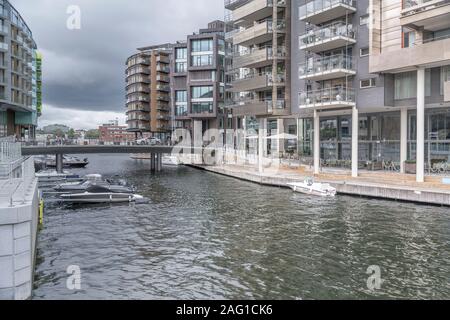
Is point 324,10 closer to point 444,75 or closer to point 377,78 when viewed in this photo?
point 377,78

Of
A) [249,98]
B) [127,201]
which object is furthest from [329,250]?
[249,98]

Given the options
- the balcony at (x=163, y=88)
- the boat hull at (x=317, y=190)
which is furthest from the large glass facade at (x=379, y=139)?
the balcony at (x=163, y=88)

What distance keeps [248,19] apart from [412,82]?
2491 centimetres

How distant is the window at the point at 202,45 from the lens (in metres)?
85.8

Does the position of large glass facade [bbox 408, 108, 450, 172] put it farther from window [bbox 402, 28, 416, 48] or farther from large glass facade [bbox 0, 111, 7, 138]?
large glass facade [bbox 0, 111, 7, 138]

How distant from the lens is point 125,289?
499 inches

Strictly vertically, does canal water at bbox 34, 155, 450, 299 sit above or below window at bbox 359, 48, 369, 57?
below

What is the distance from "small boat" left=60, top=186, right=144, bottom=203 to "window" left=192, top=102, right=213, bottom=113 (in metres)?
56.1

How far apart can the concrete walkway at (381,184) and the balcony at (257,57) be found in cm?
1423

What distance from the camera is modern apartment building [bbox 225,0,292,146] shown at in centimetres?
4609

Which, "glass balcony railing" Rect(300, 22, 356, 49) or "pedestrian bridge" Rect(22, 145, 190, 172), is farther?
"pedestrian bridge" Rect(22, 145, 190, 172)

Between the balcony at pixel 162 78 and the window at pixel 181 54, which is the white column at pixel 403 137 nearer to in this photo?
the window at pixel 181 54

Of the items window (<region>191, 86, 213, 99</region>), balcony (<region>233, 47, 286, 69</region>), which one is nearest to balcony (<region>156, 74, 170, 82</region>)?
window (<region>191, 86, 213, 99</region>)

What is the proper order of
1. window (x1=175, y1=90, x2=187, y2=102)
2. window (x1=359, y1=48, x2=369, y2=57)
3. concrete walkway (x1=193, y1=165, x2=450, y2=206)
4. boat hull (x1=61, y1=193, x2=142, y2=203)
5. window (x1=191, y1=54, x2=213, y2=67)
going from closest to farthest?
concrete walkway (x1=193, y1=165, x2=450, y2=206) → boat hull (x1=61, y1=193, x2=142, y2=203) → window (x1=359, y1=48, x2=369, y2=57) → window (x1=191, y1=54, x2=213, y2=67) → window (x1=175, y1=90, x2=187, y2=102)
